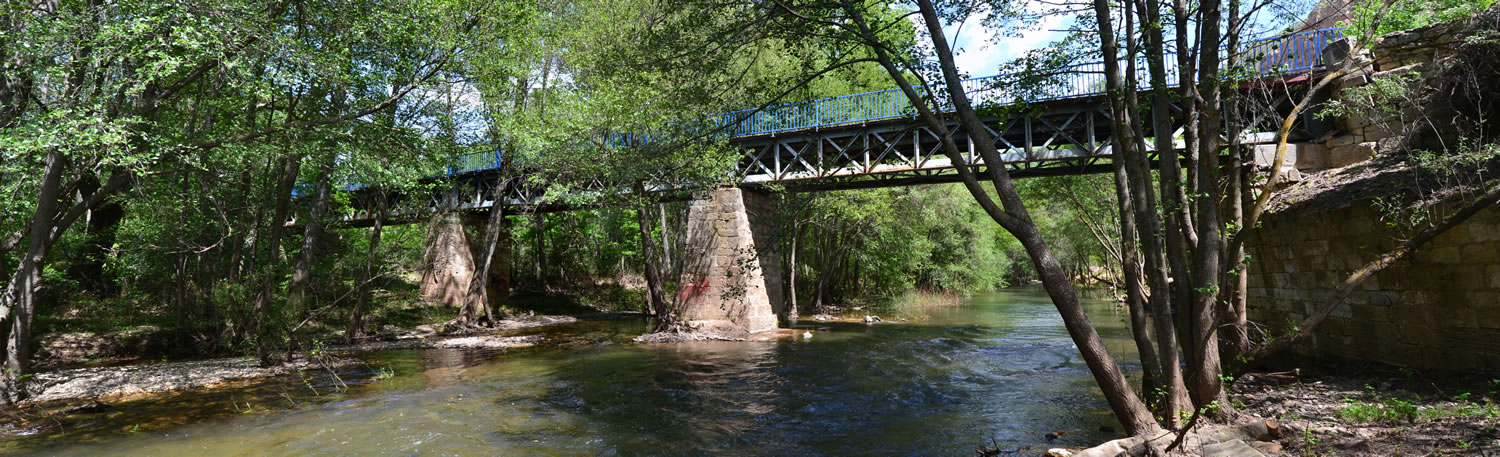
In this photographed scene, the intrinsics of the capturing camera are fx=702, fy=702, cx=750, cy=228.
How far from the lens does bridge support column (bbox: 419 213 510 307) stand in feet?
78.3

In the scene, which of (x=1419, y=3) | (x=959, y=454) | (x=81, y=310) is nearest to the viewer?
(x=1419, y=3)

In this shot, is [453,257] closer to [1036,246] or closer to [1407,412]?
[1036,246]

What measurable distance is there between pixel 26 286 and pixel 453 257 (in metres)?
16.3

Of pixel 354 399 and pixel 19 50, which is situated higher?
pixel 19 50

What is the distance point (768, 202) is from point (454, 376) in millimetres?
10924

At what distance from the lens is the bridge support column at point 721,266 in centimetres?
1825

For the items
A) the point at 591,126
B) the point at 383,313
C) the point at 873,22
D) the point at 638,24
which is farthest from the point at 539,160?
the point at 873,22

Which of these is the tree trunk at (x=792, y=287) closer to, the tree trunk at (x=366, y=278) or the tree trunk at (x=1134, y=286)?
the tree trunk at (x=366, y=278)

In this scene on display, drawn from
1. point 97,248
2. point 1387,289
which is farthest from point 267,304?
point 1387,289

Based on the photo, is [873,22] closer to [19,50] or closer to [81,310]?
[19,50]

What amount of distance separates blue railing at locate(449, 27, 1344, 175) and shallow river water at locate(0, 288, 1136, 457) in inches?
130

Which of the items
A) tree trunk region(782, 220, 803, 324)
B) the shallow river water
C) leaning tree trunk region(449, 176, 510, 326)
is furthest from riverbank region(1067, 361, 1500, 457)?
leaning tree trunk region(449, 176, 510, 326)

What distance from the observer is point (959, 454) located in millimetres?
6430

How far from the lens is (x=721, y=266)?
18.4 metres
